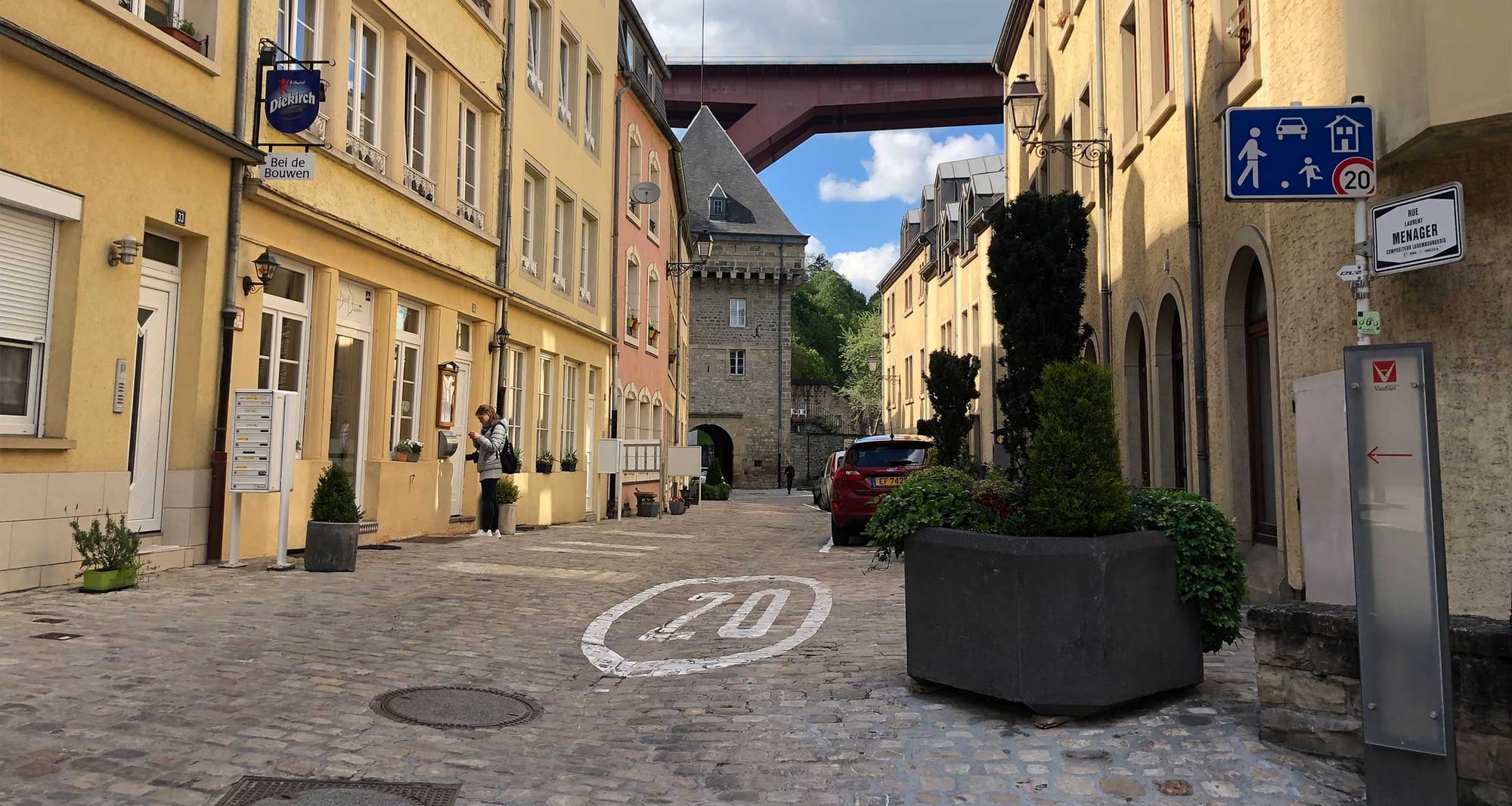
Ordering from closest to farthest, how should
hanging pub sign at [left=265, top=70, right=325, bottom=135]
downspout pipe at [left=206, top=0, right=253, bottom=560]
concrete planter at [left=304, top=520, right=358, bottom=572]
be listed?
concrete planter at [left=304, top=520, right=358, bottom=572]
downspout pipe at [left=206, top=0, right=253, bottom=560]
hanging pub sign at [left=265, top=70, right=325, bottom=135]

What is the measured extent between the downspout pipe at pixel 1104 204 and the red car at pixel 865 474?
2.95 metres

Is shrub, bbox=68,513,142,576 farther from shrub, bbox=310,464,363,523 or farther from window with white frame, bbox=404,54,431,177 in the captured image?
window with white frame, bbox=404,54,431,177

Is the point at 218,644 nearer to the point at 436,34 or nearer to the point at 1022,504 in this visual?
the point at 1022,504

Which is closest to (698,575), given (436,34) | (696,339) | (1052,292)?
(1052,292)

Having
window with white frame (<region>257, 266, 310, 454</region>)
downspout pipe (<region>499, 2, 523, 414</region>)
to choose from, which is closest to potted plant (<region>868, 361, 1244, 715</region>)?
window with white frame (<region>257, 266, 310, 454</region>)

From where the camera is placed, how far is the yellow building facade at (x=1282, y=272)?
6102 millimetres

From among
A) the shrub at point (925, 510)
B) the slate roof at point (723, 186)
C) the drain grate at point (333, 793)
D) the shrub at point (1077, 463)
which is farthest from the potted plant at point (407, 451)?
the slate roof at point (723, 186)

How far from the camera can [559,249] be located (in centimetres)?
2027

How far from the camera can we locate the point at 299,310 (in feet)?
37.6

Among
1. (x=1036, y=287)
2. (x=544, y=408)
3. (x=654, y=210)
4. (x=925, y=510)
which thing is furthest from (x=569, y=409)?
(x=925, y=510)

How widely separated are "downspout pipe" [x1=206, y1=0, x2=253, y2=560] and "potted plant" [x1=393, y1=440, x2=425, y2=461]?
365 centimetres

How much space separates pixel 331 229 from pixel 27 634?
6555 mm

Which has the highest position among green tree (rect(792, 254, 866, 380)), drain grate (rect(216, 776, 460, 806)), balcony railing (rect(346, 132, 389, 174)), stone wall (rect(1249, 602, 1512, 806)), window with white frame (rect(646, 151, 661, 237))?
green tree (rect(792, 254, 866, 380))

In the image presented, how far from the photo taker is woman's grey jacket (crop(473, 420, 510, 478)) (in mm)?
14337
